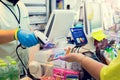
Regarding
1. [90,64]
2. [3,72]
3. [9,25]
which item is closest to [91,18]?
[9,25]

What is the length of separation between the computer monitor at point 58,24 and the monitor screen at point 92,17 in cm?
22

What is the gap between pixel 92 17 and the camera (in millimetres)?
2602

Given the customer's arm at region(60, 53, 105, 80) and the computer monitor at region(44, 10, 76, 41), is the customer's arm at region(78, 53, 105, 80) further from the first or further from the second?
the computer monitor at region(44, 10, 76, 41)

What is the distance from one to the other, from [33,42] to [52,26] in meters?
0.56

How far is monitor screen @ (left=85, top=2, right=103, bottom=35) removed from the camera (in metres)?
2.53

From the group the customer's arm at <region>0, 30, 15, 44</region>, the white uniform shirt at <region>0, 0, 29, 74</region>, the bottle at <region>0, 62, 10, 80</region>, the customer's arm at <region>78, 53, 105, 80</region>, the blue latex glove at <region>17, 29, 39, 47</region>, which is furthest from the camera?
the white uniform shirt at <region>0, 0, 29, 74</region>

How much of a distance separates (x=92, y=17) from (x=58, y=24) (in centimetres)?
55

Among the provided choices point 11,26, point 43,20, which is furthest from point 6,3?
point 43,20

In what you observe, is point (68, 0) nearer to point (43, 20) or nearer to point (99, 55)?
point (43, 20)

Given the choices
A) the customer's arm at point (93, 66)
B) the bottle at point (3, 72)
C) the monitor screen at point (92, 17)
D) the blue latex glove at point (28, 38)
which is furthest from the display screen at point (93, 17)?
the bottle at point (3, 72)

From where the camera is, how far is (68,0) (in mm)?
3783

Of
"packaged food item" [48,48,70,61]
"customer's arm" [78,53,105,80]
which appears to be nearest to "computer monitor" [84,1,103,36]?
"packaged food item" [48,48,70,61]

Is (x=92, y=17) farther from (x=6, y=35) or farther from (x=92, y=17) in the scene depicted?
(x=6, y=35)

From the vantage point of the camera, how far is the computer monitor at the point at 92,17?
8.30 ft
